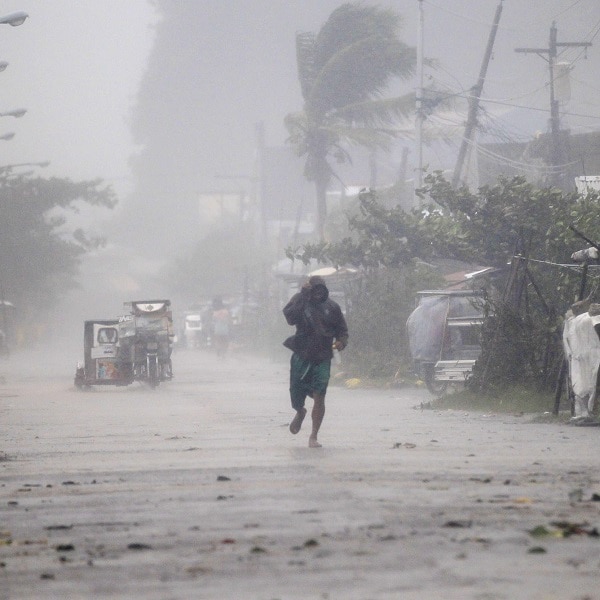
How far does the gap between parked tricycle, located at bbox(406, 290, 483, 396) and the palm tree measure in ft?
62.9

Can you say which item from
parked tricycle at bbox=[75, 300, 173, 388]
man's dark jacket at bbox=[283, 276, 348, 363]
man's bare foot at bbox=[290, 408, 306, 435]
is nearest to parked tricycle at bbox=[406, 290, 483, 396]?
parked tricycle at bbox=[75, 300, 173, 388]

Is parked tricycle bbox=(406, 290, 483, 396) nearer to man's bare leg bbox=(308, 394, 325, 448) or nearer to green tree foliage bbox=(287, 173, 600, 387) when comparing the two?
green tree foliage bbox=(287, 173, 600, 387)

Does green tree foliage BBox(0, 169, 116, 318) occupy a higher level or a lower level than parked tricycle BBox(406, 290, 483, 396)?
higher

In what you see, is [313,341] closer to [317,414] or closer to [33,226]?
[317,414]

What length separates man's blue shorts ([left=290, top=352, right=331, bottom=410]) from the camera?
1441 cm

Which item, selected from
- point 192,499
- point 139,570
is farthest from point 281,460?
point 139,570

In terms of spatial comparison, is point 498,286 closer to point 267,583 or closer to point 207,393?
point 207,393

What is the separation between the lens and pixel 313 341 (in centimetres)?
1444

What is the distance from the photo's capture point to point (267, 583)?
656 centimetres

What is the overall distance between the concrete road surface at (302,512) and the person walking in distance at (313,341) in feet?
1.80

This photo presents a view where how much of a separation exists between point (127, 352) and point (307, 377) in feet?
56.1

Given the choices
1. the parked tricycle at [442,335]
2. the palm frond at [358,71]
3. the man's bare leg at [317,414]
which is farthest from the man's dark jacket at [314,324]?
the palm frond at [358,71]

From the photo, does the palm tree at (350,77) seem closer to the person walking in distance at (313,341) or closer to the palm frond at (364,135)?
the palm frond at (364,135)

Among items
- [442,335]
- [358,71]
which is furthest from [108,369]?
[358,71]
